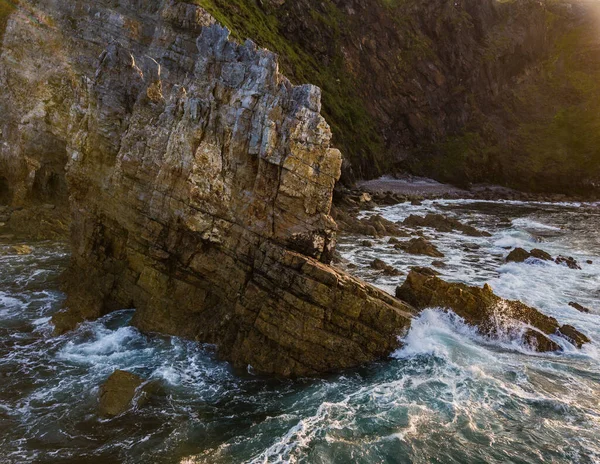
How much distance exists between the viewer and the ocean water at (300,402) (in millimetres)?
12250

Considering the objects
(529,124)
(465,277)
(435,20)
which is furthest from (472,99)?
(465,277)

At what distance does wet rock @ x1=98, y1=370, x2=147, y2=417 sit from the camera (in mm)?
13695

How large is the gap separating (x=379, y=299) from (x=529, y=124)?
91896 millimetres

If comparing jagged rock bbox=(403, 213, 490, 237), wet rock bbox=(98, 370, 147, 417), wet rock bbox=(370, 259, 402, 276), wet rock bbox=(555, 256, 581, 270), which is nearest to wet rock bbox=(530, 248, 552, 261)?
wet rock bbox=(555, 256, 581, 270)

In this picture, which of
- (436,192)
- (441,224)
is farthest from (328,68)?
(441,224)

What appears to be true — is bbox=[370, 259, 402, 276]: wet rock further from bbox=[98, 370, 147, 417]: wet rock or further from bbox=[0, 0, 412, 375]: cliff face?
bbox=[98, 370, 147, 417]: wet rock

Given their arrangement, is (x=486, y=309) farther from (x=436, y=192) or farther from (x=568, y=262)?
(x=436, y=192)

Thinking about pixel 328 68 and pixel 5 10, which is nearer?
pixel 5 10

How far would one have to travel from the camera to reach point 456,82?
93250 millimetres

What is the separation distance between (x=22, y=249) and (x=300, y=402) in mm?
23487

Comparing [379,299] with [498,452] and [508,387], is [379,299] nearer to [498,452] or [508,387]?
[508,387]

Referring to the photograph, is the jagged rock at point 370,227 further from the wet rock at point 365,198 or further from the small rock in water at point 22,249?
the small rock in water at point 22,249

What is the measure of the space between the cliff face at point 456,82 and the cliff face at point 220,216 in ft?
187

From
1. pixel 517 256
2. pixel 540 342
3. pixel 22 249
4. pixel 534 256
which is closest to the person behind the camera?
pixel 540 342
